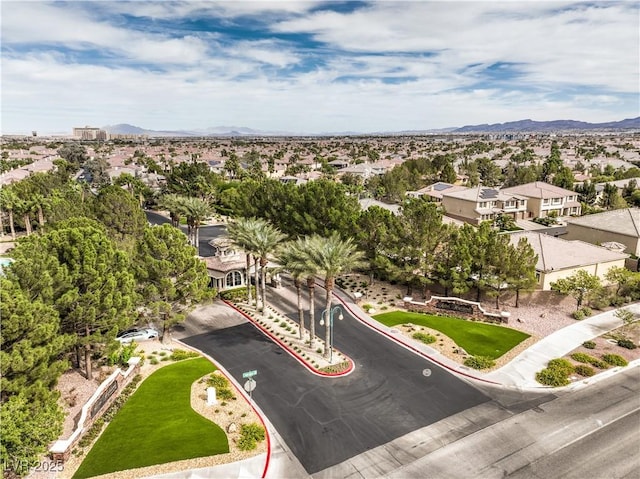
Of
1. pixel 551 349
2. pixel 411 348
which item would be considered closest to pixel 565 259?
pixel 551 349

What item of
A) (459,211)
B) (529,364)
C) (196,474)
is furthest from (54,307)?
(459,211)

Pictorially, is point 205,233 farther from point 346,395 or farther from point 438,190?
point 346,395

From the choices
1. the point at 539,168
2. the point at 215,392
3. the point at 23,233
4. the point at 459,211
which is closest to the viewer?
the point at 215,392

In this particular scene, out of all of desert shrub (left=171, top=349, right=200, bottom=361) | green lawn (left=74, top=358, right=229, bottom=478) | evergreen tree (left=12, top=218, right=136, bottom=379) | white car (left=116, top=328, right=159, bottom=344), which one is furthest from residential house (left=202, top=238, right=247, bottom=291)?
green lawn (left=74, top=358, right=229, bottom=478)

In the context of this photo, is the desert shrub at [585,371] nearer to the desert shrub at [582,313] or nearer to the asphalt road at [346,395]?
the asphalt road at [346,395]

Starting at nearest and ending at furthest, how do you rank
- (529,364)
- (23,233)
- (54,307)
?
(54,307) < (529,364) < (23,233)

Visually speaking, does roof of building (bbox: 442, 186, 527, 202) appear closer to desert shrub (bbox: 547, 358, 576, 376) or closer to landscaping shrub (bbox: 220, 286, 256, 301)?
landscaping shrub (bbox: 220, 286, 256, 301)

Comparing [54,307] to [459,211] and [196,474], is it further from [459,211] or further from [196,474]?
[459,211]
